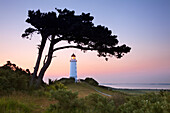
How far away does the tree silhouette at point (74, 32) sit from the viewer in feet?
44.8

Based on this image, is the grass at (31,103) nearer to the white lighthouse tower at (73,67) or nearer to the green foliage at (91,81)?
the white lighthouse tower at (73,67)

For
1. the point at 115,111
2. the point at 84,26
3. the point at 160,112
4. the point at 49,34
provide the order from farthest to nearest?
1. the point at 49,34
2. the point at 84,26
3. the point at 115,111
4. the point at 160,112

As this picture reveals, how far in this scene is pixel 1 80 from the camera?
9.67 meters

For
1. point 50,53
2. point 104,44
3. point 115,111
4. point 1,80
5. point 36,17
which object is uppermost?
point 36,17

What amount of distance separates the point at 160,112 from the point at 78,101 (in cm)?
278

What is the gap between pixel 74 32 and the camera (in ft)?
44.9

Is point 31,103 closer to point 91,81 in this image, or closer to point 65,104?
point 65,104

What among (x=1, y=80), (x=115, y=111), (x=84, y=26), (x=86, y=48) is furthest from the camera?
(x=86, y=48)

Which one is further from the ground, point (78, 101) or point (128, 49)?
point (128, 49)

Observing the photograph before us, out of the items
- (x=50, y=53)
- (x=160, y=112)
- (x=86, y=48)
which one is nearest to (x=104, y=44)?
(x=86, y=48)

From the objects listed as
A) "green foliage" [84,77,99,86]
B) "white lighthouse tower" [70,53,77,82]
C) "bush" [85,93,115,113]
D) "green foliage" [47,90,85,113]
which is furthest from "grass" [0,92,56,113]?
"green foliage" [84,77,99,86]

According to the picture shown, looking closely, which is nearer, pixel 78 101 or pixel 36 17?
pixel 78 101

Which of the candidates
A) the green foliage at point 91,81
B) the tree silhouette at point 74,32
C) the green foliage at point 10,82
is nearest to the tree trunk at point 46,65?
the tree silhouette at point 74,32

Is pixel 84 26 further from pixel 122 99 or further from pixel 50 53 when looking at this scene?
pixel 122 99
